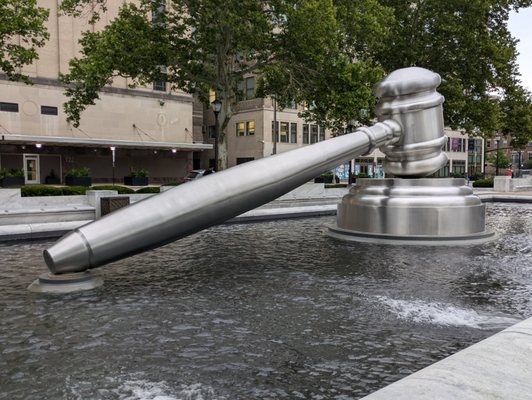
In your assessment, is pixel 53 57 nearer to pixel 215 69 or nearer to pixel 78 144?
pixel 78 144

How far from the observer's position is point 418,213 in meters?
9.17

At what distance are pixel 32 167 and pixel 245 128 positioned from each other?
953 inches

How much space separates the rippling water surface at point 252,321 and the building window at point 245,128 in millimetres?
47263

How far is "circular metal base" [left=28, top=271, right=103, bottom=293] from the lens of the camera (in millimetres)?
5598

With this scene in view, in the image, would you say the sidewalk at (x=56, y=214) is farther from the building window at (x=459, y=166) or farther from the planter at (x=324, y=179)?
the building window at (x=459, y=166)

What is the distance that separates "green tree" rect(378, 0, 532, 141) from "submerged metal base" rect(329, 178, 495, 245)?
19.8 m

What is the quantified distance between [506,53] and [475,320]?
27710mm

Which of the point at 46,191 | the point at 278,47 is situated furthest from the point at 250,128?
the point at 46,191

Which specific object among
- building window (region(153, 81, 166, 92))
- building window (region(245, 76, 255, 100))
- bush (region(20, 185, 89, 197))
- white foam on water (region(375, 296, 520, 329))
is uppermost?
building window (region(245, 76, 255, 100))

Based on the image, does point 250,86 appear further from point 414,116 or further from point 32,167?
point 414,116

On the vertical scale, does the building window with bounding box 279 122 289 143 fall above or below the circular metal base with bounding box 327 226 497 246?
above

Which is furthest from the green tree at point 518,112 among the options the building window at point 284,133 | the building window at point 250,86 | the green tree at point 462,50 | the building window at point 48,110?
the building window at point 48,110

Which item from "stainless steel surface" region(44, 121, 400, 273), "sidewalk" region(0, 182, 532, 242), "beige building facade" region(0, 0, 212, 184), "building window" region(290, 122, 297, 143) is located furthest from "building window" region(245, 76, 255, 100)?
"stainless steel surface" region(44, 121, 400, 273)

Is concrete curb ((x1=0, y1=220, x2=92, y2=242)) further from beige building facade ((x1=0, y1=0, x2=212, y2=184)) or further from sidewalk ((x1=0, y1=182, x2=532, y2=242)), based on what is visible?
beige building facade ((x1=0, y1=0, x2=212, y2=184))
